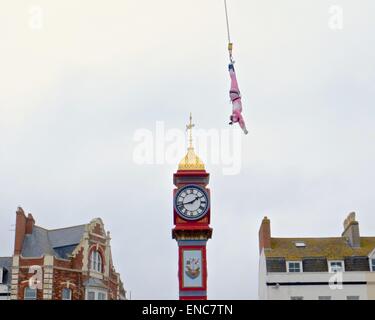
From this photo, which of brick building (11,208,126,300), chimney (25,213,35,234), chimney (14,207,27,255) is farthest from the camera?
chimney (25,213,35,234)

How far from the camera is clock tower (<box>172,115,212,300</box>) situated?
62.6 metres

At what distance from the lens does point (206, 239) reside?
2516 inches

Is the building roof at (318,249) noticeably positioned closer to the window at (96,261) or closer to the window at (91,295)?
the window at (96,261)

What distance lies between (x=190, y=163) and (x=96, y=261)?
1187 centimetres

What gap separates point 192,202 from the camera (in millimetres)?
64812

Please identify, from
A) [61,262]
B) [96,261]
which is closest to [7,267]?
[61,262]

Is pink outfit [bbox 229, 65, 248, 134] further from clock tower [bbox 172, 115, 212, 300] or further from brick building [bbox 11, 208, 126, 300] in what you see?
clock tower [bbox 172, 115, 212, 300]

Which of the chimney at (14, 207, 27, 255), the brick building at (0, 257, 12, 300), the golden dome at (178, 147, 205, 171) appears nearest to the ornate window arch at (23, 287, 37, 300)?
the brick building at (0, 257, 12, 300)

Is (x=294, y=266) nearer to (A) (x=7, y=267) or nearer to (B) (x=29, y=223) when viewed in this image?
(B) (x=29, y=223)

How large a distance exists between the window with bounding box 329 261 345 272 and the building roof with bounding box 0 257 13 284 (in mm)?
24048
